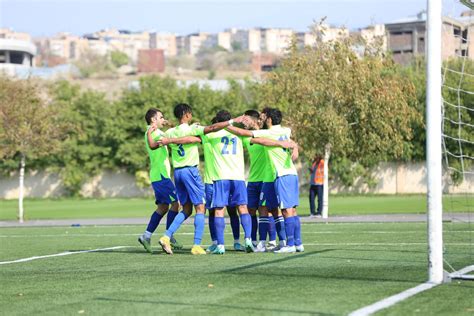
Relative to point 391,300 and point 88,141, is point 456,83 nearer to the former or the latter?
point 391,300

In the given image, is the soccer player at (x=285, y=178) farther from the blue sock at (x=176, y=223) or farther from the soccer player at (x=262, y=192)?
the blue sock at (x=176, y=223)

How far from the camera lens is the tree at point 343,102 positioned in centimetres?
3017

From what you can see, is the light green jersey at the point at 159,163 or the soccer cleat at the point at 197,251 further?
the light green jersey at the point at 159,163

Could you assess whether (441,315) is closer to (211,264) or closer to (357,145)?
(211,264)

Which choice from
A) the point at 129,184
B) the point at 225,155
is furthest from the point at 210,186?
the point at 129,184

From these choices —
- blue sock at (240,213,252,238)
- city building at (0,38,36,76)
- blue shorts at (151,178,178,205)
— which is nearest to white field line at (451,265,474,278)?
blue sock at (240,213,252,238)

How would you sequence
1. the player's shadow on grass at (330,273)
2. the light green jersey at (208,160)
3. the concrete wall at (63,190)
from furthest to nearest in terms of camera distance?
the concrete wall at (63,190) → the light green jersey at (208,160) → the player's shadow on grass at (330,273)

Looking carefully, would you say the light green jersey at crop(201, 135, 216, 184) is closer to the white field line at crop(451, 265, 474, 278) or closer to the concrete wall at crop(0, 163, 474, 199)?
the white field line at crop(451, 265, 474, 278)

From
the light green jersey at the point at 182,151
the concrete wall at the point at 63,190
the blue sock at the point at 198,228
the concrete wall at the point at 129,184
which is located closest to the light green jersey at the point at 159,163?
the light green jersey at the point at 182,151

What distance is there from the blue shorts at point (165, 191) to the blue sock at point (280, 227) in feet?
5.76

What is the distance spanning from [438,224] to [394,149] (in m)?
20.8

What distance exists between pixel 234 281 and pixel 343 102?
787 inches

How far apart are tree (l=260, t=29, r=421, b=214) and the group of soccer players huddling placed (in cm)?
1393

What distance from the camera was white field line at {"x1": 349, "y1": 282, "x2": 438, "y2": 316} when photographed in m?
8.45
